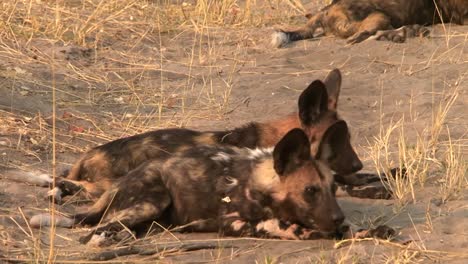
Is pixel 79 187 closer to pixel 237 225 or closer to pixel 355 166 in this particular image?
pixel 237 225

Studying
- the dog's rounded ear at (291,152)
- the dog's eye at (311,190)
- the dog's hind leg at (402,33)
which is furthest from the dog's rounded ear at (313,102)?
the dog's hind leg at (402,33)

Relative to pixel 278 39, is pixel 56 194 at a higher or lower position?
higher

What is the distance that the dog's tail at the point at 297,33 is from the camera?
7781mm

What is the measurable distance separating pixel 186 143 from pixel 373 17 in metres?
3.41

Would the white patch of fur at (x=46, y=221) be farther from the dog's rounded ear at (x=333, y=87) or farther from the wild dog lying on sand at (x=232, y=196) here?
the dog's rounded ear at (x=333, y=87)

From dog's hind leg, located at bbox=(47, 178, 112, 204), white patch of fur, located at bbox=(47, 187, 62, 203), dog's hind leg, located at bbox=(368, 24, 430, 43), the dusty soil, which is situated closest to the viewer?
the dusty soil

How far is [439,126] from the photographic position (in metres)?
5.32

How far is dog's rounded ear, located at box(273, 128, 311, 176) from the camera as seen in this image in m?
4.06

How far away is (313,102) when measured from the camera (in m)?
4.93

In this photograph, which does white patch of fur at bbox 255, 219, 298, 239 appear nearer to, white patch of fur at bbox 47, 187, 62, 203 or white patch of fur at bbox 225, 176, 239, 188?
white patch of fur at bbox 225, 176, 239, 188

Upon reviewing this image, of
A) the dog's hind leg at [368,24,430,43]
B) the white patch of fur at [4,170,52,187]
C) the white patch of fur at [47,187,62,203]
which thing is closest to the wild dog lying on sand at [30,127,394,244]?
the white patch of fur at [47,187,62,203]

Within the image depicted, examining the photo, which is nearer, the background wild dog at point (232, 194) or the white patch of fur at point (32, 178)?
the background wild dog at point (232, 194)

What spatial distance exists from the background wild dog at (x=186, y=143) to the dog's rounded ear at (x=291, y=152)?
0.62m

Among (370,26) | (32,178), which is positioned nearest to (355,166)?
(32,178)
